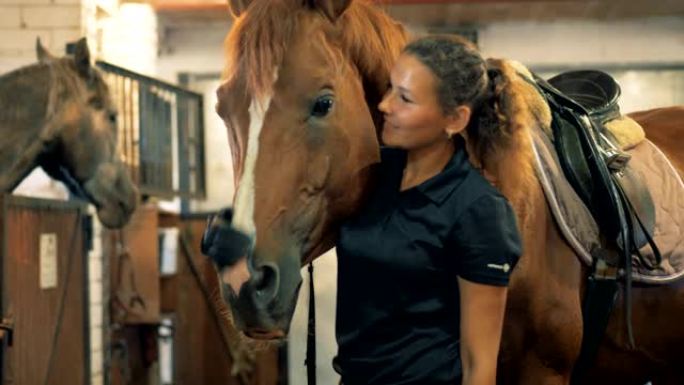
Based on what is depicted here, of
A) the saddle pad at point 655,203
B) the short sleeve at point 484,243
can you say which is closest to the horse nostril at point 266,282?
the short sleeve at point 484,243

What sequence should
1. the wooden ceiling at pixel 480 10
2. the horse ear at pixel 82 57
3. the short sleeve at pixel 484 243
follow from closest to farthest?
the short sleeve at pixel 484 243, the horse ear at pixel 82 57, the wooden ceiling at pixel 480 10

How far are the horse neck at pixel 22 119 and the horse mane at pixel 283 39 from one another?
2276 mm

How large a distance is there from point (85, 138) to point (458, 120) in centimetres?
273

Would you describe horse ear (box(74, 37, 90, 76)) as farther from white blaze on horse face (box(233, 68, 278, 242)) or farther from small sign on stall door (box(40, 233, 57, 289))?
white blaze on horse face (box(233, 68, 278, 242))

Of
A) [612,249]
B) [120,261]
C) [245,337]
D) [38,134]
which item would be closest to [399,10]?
[120,261]

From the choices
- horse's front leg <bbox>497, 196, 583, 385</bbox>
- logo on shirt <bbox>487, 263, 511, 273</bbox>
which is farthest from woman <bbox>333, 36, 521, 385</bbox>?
horse's front leg <bbox>497, 196, 583, 385</bbox>

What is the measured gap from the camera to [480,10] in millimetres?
6391

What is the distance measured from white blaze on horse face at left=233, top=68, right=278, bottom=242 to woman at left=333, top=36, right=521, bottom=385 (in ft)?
0.59

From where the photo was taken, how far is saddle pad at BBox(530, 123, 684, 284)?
1.82 meters

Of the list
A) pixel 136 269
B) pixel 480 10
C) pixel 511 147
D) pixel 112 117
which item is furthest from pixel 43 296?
pixel 480 10

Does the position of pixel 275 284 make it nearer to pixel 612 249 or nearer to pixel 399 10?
pixel 612 249

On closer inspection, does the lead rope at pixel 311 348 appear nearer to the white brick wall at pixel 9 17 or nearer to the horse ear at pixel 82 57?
the horse ear at pixel 82 57

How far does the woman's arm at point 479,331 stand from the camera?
1.41 metres

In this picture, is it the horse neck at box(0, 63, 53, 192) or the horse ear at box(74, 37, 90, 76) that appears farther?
the horse ear at box(74, 37, 90, 76)
